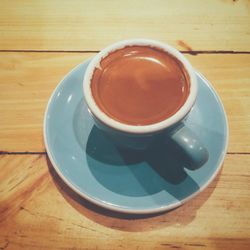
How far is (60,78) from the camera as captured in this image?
2.50ft

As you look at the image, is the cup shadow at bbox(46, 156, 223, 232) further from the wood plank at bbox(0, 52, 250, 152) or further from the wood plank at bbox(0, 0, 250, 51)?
the wood plank at bbox(0, 0, 250, 51)

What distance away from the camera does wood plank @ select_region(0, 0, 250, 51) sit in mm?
815

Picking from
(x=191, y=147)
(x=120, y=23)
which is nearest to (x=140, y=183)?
(x=191, y=147)

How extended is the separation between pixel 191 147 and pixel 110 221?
0.69 feet

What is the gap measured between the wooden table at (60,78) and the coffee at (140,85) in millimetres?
178

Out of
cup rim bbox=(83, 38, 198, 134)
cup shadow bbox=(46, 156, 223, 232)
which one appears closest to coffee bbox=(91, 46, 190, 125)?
cup rim bbox=(83, 38, 198, 134)

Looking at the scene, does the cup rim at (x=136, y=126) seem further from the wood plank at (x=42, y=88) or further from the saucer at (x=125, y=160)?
the wood plank at (x=42, y=88)

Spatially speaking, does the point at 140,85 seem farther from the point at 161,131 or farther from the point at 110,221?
the point at 110,221

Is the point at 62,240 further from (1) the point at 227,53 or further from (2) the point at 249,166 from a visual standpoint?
(1) the point at 227,53

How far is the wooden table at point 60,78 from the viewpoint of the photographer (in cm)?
57

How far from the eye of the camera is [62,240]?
57cm

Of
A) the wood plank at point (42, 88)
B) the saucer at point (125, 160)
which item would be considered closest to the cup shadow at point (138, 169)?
the saucer at point (125, 160)

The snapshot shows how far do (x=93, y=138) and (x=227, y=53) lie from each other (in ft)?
1.33

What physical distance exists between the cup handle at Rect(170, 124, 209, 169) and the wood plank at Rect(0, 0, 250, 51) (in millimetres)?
363
